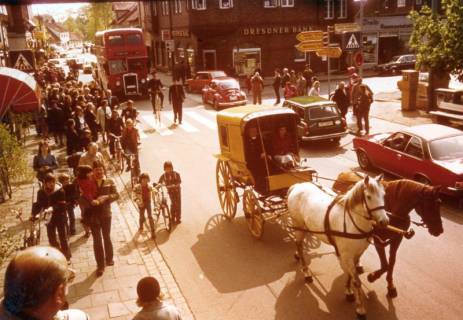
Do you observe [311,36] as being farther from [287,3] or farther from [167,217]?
[287,3]

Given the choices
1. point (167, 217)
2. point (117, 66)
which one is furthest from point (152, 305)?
point (117, 66)

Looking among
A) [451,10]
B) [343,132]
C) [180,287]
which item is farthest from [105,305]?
[451,10]

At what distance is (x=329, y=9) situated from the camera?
137 feet

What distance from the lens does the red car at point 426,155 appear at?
10.9 meters

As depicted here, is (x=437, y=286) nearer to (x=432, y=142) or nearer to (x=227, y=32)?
(x=432, y=142)

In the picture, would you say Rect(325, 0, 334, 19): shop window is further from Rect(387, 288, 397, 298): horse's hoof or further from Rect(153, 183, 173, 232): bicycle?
Rect(387, 288, 397, 298): horse's hoof

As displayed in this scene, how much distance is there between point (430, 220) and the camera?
A: 22.9 feet

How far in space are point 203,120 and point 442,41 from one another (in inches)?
443

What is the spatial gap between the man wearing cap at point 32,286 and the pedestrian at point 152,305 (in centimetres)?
188

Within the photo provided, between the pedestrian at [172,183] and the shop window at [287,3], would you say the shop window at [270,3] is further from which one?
the pedestrian at [172,183]

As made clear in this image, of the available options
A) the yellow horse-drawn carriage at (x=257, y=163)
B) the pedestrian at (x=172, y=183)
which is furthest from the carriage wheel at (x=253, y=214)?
the pedestrian at (x=172, y=183)

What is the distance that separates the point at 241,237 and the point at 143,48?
25.1 m

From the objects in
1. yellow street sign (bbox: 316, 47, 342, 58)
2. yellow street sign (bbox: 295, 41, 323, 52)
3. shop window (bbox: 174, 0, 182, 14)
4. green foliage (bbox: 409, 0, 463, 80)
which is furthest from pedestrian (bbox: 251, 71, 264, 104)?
shop window (bbox: 174, 0, 182, 14)

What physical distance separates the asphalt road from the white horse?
410mm
